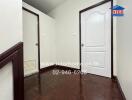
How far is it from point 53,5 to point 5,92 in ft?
11.3

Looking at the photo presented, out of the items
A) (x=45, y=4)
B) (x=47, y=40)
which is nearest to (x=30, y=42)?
(x=47, y=40)

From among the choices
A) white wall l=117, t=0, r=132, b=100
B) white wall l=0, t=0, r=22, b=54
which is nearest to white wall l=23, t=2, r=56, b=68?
white wall l=0, t=0, r=22, b=54

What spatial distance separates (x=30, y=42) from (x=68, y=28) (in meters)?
1.42

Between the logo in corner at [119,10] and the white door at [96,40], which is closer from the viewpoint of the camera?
the logo in corner at [119,10]

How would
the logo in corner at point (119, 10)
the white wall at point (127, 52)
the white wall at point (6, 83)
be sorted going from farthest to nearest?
the logo in corner at point (119, 10) < the white wall at point (127, 52) < the white wall at point (6, 83)

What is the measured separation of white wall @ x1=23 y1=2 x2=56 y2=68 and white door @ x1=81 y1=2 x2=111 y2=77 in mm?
1184

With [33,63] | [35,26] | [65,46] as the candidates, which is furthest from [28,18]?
[65,46]

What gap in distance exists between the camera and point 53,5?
12.7 feet

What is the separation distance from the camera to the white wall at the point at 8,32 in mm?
1104

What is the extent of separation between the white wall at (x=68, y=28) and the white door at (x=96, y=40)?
0.25 m

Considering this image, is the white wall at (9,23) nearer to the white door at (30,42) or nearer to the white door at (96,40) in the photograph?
the white door at (30,42)

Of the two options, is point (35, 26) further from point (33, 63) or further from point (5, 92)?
point (5, 92)

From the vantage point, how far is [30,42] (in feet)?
9.51

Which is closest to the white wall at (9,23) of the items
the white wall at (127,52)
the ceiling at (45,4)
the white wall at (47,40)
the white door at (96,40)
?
the white wall at (127,52)
